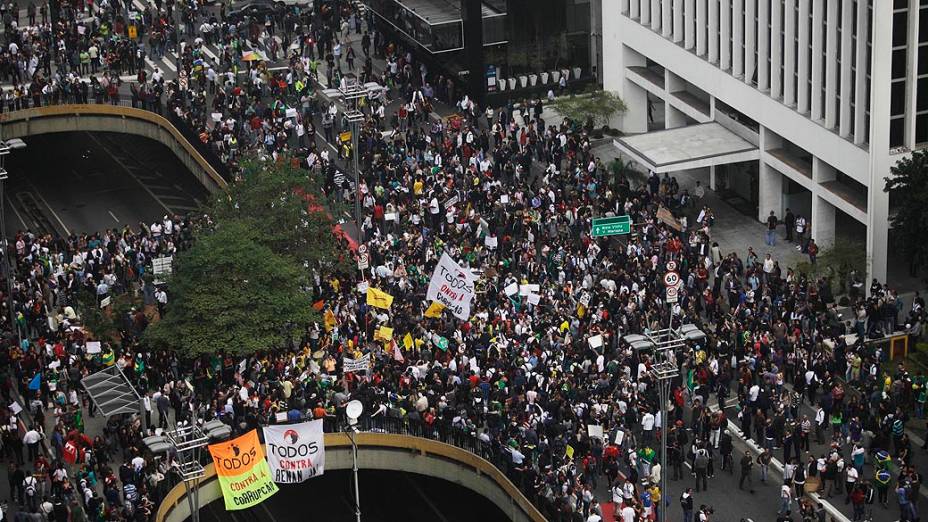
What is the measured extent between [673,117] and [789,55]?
39.2ft

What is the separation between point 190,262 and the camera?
58938 mm

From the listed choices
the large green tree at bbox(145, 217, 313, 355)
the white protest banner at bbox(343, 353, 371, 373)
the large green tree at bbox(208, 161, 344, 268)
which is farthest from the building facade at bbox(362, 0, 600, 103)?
the white protest banner at bbox(343, 353, 371, 373)

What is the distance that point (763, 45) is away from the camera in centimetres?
6812

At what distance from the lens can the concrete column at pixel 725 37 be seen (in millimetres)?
70812

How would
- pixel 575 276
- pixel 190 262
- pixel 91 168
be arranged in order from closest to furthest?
1. pixel 190 262
2. pixel 575 276
3. pixel 91 168

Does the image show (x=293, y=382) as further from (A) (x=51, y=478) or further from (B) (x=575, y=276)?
(B) (x=575, y=276)

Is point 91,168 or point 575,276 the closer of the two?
point 575,276

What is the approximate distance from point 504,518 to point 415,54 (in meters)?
40.1

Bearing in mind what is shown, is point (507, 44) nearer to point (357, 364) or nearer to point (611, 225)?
point (611, 225)

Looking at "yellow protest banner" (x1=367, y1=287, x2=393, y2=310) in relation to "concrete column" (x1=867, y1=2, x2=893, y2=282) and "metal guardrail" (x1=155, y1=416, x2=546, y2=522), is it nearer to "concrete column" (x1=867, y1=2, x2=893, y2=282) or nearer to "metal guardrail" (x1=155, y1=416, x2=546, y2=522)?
"metal guardrail" (x1=155, y1=416, x2=546, y2=522)

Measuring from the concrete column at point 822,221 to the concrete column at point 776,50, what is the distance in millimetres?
4462

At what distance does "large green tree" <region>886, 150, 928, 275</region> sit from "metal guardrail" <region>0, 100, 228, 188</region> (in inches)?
1198

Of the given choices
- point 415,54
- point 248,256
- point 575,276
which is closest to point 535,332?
point 575,276

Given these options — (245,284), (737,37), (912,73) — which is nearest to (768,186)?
(737,37)
